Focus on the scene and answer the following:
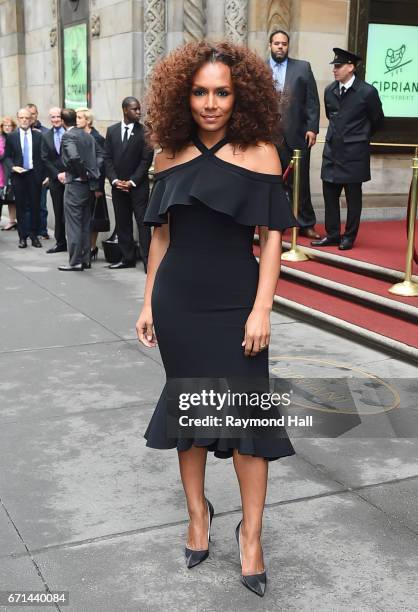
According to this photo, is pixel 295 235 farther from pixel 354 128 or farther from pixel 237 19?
pixel 237 19

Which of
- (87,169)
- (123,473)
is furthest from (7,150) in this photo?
(123,473)

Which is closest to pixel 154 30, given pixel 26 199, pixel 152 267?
pixel 26 199

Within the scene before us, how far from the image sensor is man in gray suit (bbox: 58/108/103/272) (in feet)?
32.8

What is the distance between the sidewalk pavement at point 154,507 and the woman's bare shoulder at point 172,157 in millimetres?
1651

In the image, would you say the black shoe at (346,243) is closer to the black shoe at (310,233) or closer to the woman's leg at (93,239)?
the black shoe at (310,233)

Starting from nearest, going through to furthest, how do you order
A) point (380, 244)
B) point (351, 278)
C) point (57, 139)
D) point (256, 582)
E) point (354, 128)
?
point (256, 582) → point (351, 278) → point (354, 128) → point (380, 244) → point (57, 139)

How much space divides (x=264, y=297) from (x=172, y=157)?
2.21 ft

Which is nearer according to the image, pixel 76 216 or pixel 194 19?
pixel 76 216

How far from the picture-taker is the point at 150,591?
3.15 meters

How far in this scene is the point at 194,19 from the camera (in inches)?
440

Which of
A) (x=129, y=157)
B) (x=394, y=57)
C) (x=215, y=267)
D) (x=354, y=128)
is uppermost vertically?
(x=394, y=57)

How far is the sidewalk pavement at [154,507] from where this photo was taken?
125 inches

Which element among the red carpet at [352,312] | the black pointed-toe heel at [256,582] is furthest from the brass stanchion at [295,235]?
the black pointed-toe heel at [256,582]

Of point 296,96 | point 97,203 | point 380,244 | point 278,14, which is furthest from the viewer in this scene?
point 97,203
